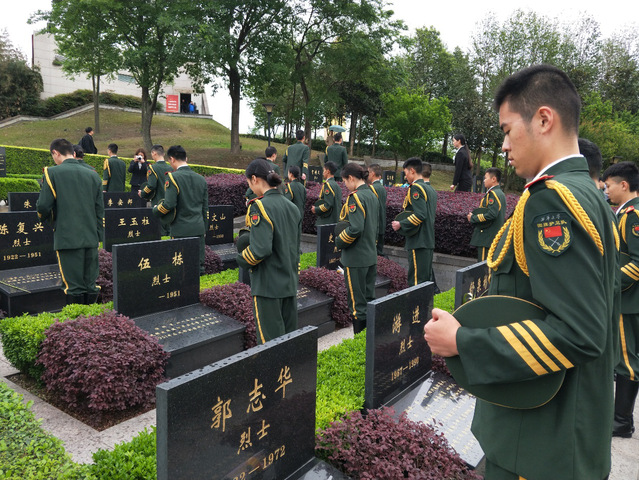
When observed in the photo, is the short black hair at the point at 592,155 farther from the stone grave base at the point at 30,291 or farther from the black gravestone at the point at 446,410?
the stone grave base at the point at 30,291

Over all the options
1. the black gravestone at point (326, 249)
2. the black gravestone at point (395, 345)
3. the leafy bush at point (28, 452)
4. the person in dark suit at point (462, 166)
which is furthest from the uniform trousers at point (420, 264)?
the leafy bush at point (28, 452)

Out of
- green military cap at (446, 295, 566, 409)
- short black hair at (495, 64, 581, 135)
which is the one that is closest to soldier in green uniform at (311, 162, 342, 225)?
short black hair at (495, 64, 581, 135)

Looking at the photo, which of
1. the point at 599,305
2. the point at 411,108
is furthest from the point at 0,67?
the point at 599,305

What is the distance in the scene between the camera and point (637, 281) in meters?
3.93

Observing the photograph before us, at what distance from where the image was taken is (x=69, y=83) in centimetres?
4569

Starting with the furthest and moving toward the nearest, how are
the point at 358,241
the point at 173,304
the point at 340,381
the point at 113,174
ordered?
the point at 113,174 < the point at 358,241 < the point at 173,304 < the point at 340,381

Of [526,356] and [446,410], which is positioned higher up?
[526,356]

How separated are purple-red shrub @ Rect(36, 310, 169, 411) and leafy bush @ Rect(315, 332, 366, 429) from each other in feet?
5.10

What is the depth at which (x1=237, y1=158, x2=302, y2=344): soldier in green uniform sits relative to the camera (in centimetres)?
426

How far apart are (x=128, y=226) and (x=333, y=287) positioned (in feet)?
12.9

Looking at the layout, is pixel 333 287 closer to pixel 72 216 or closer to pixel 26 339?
pixel 72 216

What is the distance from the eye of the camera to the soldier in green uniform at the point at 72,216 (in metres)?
5.90

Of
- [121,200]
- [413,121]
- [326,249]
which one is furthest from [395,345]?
[413,121]

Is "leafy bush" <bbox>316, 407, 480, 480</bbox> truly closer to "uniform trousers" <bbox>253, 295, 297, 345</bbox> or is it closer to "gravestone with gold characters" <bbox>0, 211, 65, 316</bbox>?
"uniform trousers" <bbox>253, 295, 297, 345</bbox>
